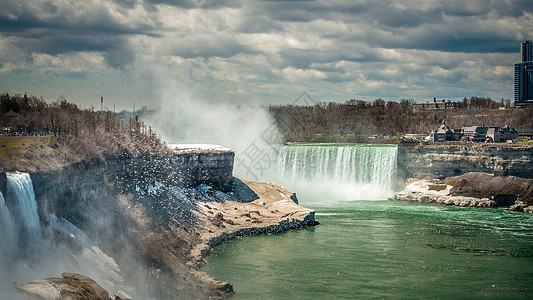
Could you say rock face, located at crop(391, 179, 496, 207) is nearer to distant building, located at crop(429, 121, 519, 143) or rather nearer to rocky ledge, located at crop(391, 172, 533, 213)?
rocky ledge, located at crop(391, 172, 533, 213)

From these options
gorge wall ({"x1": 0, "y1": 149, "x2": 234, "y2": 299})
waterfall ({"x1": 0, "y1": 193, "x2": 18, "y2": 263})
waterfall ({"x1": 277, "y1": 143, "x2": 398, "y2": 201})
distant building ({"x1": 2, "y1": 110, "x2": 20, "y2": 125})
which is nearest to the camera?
waterfall ({"x1": 0, "y1": 193, "x2": 18, "y2": 263})

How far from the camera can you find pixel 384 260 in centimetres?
3075

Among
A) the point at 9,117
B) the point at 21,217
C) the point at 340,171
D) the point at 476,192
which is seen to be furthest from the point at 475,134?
the point at 21,217

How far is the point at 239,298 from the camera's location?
2333cm

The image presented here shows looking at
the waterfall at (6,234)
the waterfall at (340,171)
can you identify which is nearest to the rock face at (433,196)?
the waterfall at (340,171)

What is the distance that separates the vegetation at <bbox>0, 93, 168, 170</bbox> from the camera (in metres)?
26.5

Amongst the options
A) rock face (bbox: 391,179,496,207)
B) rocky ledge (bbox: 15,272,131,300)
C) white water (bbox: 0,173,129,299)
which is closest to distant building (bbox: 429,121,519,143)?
rock face (bbox: 391,179,496,207)

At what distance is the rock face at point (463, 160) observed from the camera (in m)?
56.7

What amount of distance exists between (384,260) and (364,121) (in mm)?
85011

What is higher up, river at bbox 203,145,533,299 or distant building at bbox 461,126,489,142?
distant building at bbox 461,126,489,142

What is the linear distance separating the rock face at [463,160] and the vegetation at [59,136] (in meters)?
31.0

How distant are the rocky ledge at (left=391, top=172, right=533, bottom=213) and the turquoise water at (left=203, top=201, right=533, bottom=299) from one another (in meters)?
8.98

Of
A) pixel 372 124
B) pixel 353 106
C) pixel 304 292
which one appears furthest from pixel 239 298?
pixel 353 106

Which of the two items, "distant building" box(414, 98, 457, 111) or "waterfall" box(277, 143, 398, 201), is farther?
"distant building" box(414, 98, 457, 111)
